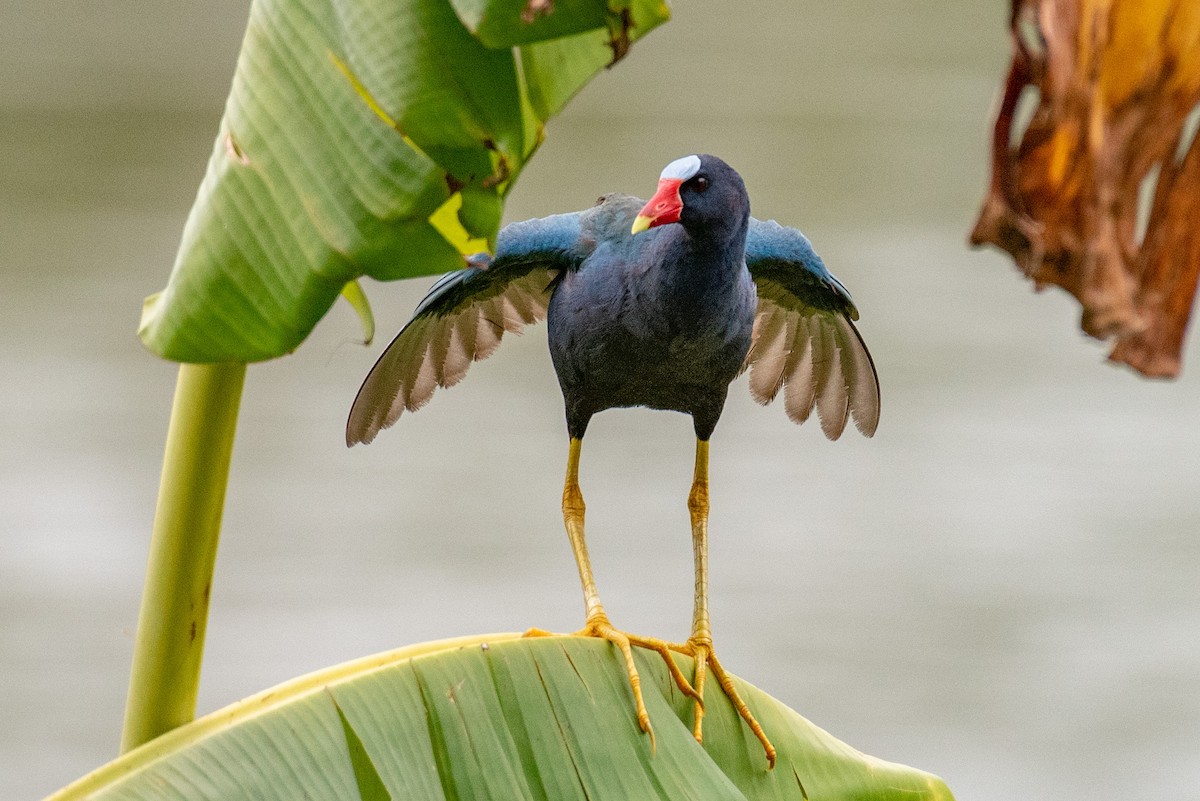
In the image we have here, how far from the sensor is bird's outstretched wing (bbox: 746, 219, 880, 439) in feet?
6.01

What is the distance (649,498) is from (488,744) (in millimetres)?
3853

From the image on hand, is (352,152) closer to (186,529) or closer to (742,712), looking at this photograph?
(186,529)

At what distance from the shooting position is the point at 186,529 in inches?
40.2

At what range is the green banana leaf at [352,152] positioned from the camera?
887 millimetres

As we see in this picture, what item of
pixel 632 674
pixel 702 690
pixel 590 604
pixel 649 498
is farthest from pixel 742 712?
pixel 649 498

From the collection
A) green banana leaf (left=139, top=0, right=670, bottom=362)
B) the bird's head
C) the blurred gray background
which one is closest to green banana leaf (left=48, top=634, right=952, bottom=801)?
green banana leaf (left=139, top=0, right=670, bottom=362)

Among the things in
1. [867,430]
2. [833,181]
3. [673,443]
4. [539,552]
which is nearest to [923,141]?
[833,181]

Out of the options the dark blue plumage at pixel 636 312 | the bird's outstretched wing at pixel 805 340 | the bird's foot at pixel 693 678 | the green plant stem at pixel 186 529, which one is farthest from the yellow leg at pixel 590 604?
the green plant stem at pixel 186 529

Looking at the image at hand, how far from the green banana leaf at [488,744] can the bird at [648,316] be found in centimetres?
11

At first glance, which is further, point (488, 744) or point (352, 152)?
point (488, 744)

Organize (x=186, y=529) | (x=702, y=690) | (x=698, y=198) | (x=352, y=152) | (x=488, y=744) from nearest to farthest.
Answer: (x=352, y=152) < (x=186, y=529) < (x=488, y=744) < (x=702, y=690) < (x=698, y=198)

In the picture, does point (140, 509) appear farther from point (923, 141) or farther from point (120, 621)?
point (923, 141)

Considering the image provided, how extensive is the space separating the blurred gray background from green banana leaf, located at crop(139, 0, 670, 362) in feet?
6.89

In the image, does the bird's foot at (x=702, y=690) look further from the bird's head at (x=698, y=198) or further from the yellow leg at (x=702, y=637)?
the bird's head at (x=698, y=198)
